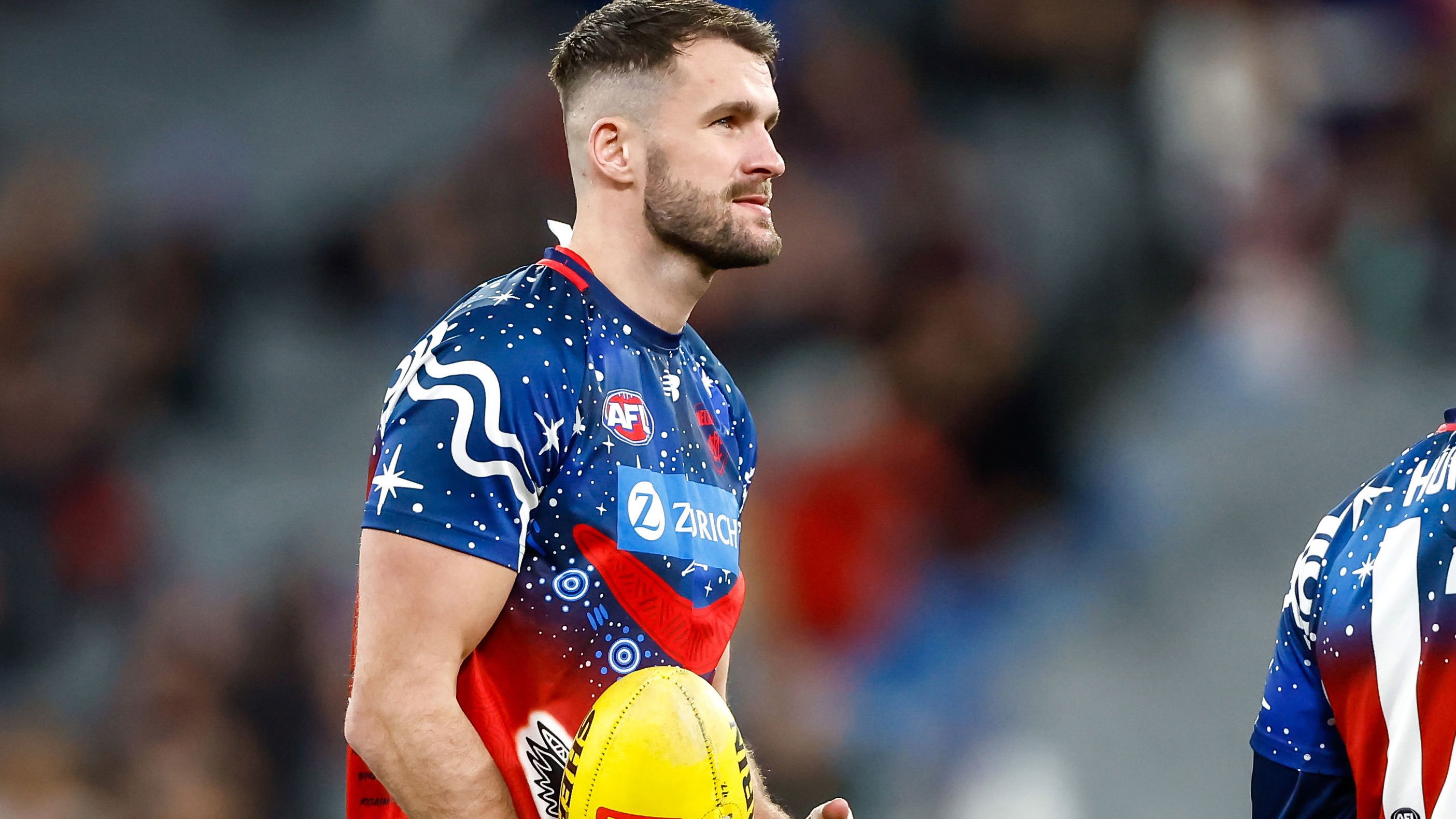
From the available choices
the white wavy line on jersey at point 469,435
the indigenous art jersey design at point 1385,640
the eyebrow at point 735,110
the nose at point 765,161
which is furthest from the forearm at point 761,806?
the eyebrow at point 735,110

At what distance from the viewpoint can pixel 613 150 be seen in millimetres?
3227

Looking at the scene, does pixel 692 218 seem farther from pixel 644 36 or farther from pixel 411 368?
Result: pixel 411 368

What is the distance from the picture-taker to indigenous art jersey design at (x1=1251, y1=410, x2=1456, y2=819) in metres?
2.58

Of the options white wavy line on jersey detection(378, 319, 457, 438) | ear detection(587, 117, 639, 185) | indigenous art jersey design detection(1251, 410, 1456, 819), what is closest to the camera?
indigenous art jersey design detection(1251, 410, 1456, 819)

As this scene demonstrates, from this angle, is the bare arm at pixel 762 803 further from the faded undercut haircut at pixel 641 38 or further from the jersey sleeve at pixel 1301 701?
the faded undercut haircut at pixel 641 38

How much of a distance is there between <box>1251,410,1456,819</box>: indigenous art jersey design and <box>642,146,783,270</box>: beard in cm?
126

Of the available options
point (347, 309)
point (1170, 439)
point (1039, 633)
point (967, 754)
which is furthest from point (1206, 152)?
point (347, 309)

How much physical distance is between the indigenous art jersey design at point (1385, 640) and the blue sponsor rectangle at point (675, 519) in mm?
1087

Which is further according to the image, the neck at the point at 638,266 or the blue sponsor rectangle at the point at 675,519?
the neck at the point at 638,266

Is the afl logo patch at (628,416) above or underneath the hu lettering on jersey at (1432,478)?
above

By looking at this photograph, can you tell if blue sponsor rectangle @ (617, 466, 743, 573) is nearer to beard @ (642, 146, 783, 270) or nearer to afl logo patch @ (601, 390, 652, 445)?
afl logo patch @ (601, 390, 652, 445)

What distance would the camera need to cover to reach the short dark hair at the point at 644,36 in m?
3.23

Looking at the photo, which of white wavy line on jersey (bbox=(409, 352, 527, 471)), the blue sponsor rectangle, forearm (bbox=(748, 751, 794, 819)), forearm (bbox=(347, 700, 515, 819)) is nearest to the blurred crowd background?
forearm (bbox=(748, 751, 794, 819))

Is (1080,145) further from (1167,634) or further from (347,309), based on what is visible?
(347,309)
